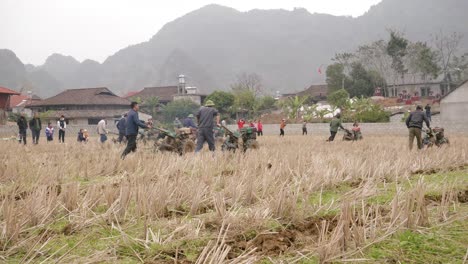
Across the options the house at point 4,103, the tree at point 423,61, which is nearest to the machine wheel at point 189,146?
the house at point 4,103

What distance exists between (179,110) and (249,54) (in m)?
137

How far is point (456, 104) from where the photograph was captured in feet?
102

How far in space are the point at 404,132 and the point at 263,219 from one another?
25.7m

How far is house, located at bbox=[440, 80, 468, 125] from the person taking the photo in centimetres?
3081

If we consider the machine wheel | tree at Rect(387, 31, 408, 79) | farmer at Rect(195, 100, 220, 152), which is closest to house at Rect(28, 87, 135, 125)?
tree at Rect(387, 31, 408, 79)

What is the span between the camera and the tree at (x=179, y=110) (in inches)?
1937

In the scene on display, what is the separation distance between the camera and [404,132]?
27.0 metres

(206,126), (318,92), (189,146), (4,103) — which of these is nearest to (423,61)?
(318,92)

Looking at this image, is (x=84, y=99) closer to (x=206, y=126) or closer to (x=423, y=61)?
(x=423, y=61)

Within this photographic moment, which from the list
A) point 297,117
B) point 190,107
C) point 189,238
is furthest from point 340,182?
point 190,107

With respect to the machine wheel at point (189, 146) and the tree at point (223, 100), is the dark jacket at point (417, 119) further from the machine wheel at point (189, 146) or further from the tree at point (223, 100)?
the tree at point (223, 100)

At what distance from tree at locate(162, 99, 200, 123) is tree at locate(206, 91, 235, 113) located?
9.96 ft

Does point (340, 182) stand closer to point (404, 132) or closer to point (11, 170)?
point (11, 170)

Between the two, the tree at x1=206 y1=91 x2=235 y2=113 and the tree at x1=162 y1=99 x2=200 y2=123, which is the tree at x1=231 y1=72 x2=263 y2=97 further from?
the tree at x1=206 y1=91 x2=235 y2=113
